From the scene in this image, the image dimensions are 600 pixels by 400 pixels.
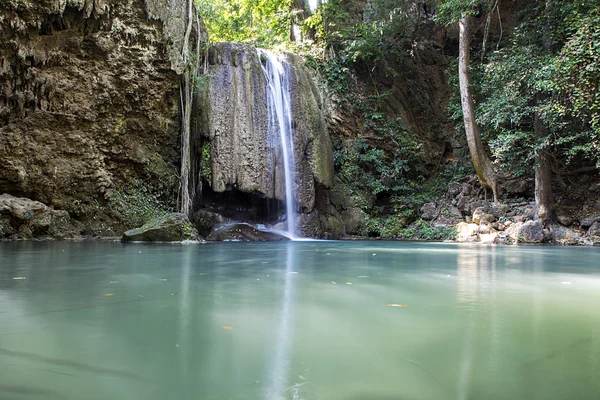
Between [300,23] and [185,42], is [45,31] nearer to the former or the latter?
[185,42]

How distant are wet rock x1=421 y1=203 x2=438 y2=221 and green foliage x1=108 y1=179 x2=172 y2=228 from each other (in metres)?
7.94

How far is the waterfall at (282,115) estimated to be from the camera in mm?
12016

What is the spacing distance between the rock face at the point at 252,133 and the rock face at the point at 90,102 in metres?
1.32

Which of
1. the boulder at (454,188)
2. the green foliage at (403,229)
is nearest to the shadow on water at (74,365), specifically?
the green foliage at (403,229)

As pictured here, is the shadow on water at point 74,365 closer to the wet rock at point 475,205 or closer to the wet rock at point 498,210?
the wet rock at point 498,210

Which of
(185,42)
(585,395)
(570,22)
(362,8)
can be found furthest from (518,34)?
(585,395)

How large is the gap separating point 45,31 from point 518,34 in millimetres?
11610

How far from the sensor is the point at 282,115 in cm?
1230

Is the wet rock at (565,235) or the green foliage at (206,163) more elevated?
the green foliage at (206,163)

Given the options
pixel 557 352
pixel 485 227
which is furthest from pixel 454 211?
pixel 557 352

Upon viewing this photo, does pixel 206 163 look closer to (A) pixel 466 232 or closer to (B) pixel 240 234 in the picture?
(B) pixel 240 234

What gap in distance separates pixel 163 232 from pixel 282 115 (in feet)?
19.0

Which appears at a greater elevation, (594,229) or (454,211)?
(454,211)

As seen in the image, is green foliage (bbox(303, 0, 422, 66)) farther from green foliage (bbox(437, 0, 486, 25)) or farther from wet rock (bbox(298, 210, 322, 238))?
wet rock (bbox(298, 210, 322, 238))
